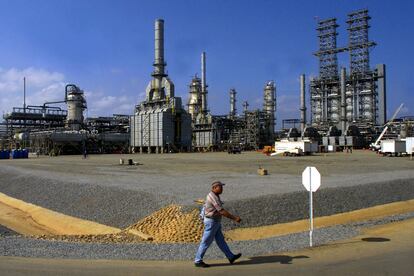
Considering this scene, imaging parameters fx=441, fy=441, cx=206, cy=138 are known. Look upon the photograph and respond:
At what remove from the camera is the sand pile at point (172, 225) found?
1459 cm

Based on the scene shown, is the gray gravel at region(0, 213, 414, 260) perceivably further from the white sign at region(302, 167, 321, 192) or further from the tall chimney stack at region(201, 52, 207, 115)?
the tall chimney stack at region(201, 52, 207, 115)

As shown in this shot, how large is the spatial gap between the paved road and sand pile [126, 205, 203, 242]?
461cm

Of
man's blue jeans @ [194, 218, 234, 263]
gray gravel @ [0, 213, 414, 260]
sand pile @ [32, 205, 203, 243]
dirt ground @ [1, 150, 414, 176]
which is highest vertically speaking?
man's blue jeans @ [194, 218, 234, 263]

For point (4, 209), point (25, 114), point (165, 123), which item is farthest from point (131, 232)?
point (25, 114)

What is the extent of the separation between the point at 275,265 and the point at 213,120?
115m

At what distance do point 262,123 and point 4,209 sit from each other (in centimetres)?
10164

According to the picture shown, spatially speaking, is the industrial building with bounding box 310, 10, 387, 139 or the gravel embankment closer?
the gravel embankment

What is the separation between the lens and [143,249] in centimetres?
1128

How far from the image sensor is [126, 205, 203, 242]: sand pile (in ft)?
47.9

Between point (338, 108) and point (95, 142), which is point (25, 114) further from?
point (338, 108)

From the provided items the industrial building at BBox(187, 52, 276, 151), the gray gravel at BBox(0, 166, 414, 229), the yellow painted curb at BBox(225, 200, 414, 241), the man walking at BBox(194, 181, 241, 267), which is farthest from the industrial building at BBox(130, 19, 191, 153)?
the man walking at BBox(194, 181, 241, 267)

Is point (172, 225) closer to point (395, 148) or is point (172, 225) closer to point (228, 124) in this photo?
point (395, 148)

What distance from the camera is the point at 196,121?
131125mm

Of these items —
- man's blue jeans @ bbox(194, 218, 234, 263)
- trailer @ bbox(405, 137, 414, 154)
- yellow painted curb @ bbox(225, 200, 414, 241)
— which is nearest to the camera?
man's blue jeans @ bbox(194, 218, 234, 263)
